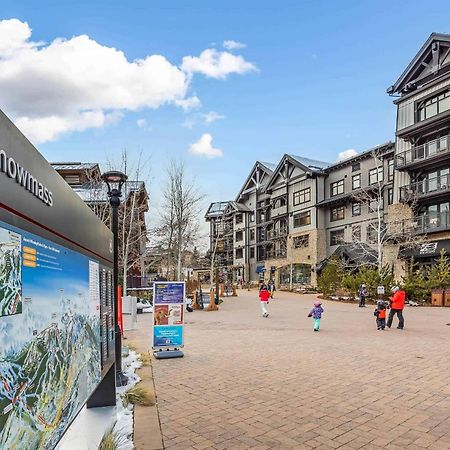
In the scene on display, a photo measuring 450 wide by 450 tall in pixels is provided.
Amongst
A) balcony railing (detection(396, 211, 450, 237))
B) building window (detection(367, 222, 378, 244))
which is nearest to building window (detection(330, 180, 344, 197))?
building window (detection(367, 222, 378, 244))

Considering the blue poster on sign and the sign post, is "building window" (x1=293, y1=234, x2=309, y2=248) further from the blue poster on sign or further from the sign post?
the blue poster on sign

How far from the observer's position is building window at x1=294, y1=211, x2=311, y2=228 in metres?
49.6

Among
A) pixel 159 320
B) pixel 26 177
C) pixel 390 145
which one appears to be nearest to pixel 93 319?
pixel 26 177

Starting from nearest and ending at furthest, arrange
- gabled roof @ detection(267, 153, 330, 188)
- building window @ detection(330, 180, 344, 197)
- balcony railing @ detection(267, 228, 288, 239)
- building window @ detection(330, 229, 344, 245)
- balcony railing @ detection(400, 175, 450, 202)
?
balcony railing @ detection(400, 175, 450, 202) < building window @ detection(330, 229, 344, 245) < building window @ detection(330, 180, 344, 197) < gabled roof @ detection(267, 153, 330, 188) < balcony railing @ detection(267, 228, 288, 239)

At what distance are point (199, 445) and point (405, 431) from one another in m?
2.43

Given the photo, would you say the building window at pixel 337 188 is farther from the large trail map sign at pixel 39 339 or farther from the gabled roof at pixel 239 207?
the large trail map sign at pixel 39 339

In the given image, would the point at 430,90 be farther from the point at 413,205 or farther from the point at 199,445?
the point at 199,445

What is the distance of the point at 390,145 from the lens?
124ft

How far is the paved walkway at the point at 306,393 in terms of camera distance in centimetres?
490

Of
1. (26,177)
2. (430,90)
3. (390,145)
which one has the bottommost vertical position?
(26,177)

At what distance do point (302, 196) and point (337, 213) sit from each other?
5.63 metres

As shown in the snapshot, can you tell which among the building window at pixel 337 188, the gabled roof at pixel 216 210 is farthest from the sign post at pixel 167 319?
the gabled roof at pixel 216 210

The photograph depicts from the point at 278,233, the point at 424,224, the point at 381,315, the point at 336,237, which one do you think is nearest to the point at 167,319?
the point at 381,315

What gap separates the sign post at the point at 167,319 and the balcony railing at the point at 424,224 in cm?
2470
